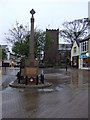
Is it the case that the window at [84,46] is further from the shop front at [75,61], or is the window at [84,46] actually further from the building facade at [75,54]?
the shop front at [75,61]

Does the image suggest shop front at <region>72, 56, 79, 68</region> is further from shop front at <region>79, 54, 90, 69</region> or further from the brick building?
the brick building

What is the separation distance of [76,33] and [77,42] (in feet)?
20.7

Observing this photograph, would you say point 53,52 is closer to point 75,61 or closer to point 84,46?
point 75,61

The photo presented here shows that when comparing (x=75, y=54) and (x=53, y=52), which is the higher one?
(x=53, y=52)

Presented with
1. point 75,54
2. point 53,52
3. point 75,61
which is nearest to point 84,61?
point 75,61

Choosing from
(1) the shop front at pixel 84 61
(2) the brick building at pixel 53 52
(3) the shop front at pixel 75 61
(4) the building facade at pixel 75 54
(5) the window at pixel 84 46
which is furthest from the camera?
(2) the brick building at pixel 53 52

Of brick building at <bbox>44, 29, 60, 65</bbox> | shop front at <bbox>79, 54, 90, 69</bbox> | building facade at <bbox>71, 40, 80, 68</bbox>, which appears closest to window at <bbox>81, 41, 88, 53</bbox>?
shop front at <bbox>79, 54, 90, 69</bbox>

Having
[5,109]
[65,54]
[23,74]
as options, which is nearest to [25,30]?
[65,54]

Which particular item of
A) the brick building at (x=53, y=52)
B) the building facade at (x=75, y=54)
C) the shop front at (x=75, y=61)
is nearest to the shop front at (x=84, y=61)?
the building facade at (x=75, y=54)

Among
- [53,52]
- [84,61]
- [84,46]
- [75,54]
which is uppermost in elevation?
[84,46]

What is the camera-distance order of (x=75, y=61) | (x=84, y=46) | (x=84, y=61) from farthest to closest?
(x=75, y=61) → (x=84, y=46) → (x=84, y=61)

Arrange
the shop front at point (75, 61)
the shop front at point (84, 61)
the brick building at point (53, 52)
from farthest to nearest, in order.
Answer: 1. the brick building at point (53, 52)
2. the shop front at point (75, 61)
3. the shop front at point (84, 61)

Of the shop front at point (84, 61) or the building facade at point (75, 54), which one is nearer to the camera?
the shop front at point (84, 61)

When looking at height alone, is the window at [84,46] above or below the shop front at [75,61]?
above
